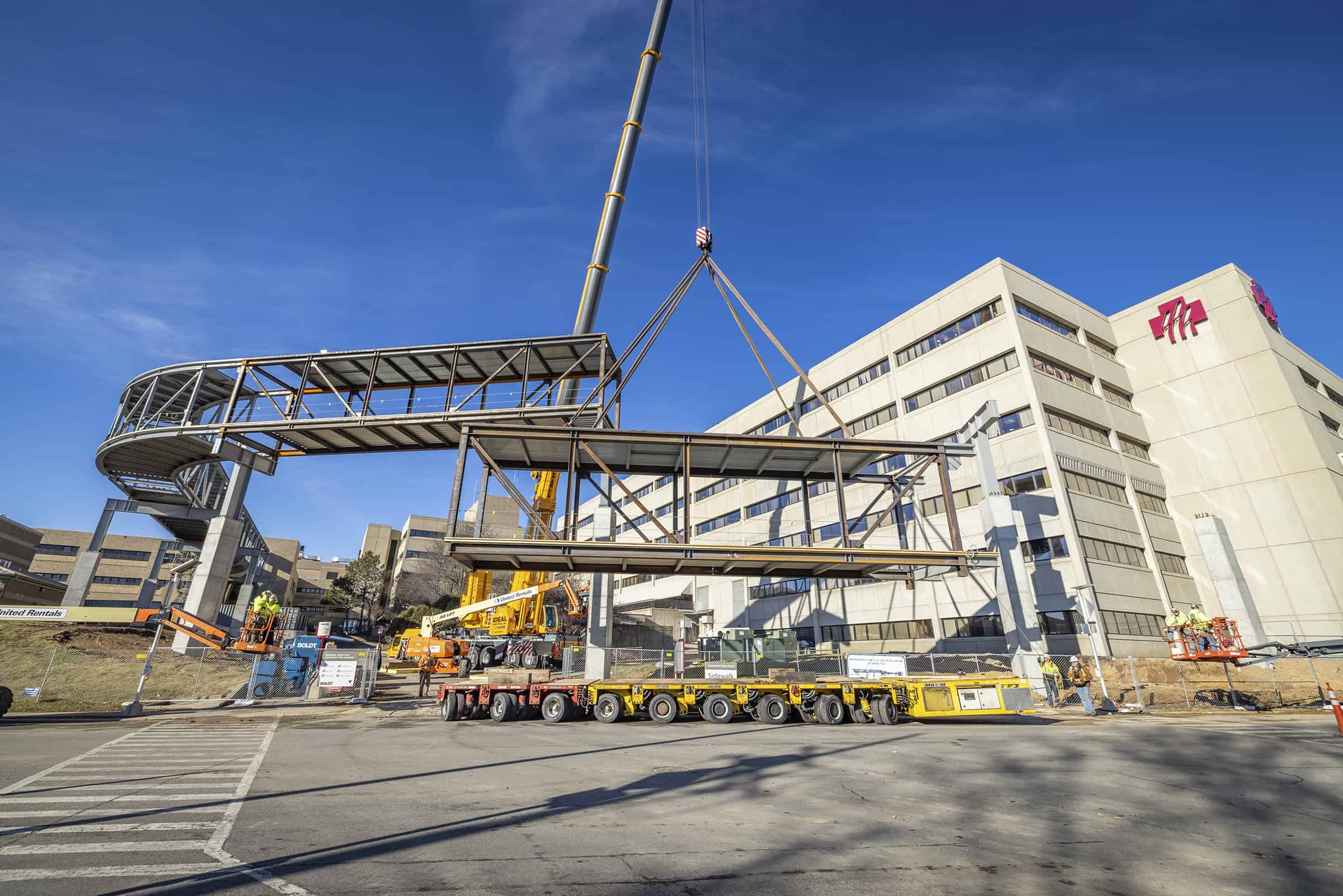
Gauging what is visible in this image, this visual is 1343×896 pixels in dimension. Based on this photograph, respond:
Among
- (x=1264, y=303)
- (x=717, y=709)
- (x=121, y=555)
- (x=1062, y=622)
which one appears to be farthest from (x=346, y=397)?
(x=121, y=555)

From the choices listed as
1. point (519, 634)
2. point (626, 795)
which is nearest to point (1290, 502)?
point (626, 795)

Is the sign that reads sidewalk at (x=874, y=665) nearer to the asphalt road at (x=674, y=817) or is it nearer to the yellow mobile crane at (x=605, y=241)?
the asphalt road at (x=674, y=817)

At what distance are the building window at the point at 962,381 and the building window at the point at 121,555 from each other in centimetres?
9101

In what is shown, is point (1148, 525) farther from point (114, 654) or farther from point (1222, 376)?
point (114, 654)

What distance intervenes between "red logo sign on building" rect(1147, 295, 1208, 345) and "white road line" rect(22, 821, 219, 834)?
163 feet

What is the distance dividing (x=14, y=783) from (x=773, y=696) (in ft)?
51.3

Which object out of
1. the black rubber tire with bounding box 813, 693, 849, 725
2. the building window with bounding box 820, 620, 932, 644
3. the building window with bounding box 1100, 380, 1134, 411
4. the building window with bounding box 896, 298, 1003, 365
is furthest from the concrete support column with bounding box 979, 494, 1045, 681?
the building window with bounding box 1100, 380, 1134, 411

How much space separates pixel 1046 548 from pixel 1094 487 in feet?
16.6

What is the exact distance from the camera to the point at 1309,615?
30.1 meters

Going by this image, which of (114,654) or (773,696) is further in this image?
(114,654)

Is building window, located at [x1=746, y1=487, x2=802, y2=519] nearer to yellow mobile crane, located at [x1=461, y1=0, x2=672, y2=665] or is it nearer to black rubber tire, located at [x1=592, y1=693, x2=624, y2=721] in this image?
yellow mobile crane, located at [x1=461, y1=0, x2=672, y2=665]

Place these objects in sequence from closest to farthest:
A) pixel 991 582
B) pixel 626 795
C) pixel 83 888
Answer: pixel 83 888 < pixel 626 795 < pixel 991 582

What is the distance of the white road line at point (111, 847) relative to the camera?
19.5 feet

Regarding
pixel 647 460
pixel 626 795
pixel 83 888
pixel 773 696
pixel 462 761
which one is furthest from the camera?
pixel 647 460
